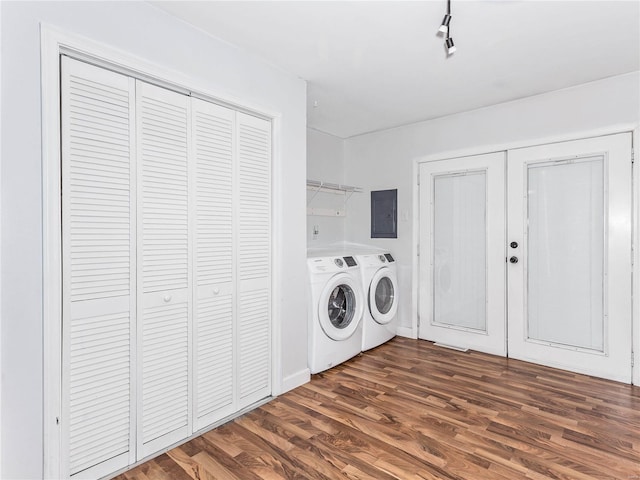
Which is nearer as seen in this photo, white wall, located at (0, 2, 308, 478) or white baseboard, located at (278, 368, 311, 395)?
white wall, located at (0, 2, 308, 478)

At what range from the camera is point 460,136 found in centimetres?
360

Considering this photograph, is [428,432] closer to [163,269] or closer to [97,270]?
[163,269]

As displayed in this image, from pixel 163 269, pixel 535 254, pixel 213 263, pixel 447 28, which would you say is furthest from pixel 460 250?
pixel 163 269

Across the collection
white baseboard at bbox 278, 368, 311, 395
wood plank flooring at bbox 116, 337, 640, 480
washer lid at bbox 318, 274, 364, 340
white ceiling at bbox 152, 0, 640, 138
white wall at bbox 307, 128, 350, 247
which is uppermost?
white ceiling at bbox 152, 0, 640, 138

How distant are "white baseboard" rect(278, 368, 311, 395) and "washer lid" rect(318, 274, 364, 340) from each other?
1.18 feet

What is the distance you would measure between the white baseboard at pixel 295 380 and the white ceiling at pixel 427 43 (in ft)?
Answer: 7.57

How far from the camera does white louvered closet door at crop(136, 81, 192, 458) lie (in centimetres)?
185

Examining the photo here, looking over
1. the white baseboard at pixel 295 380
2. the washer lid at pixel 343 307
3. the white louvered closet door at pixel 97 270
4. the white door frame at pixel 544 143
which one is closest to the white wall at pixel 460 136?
the white door frame at pixel 544 143

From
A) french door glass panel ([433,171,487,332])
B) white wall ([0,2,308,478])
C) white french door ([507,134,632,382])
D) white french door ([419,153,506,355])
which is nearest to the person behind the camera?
white wall ([0,2,308,478])

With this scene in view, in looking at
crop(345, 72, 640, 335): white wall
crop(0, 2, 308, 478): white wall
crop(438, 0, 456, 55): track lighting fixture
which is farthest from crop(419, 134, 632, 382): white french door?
crop(0, 2, 308, 478): white wall

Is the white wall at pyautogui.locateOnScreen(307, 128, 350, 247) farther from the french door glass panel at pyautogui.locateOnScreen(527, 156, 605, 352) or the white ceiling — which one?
the french door glass panel at pyautogui.locateOnScreen(527, 156, 605, 352)

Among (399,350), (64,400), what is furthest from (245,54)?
(399,350)

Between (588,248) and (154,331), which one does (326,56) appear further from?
(588,248)

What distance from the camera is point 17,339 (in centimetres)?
144
